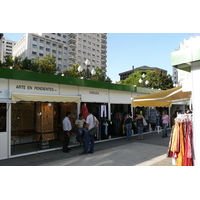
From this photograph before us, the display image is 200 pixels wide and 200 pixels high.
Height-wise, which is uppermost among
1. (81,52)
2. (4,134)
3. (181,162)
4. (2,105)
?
(81,52)

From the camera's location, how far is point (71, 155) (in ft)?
20.5

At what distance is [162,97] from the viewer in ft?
18.7

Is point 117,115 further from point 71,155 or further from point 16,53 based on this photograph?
point 16,53

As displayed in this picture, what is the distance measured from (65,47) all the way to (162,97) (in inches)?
2656

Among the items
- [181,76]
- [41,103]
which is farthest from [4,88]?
[181,76]

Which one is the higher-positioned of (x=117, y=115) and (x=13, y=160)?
(x=117, y=115)

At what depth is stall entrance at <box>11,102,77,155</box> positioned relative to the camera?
23.9 feet

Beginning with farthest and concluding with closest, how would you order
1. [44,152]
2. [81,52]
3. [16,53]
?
[81,52]
[16,53]
[44,152]

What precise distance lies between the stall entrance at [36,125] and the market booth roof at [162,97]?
3.13m

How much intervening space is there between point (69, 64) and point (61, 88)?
62.9 m

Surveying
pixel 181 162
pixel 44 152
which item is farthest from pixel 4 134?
pixel 181 162

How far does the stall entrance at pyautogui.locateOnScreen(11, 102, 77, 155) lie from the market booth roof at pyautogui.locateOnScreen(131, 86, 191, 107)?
10.3ft

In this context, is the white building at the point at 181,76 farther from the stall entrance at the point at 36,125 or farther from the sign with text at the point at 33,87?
the stall entrance at the point at 36,125

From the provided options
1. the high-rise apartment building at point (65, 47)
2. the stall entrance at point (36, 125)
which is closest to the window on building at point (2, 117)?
the stall entrance at point (36, 125)
